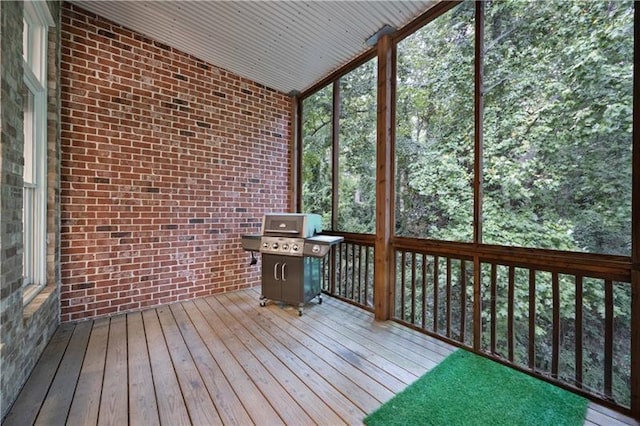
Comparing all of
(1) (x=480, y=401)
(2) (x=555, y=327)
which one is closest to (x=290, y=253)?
(1) (x=480, y=401)

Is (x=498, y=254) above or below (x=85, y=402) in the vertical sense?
above

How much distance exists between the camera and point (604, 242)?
1.92 m

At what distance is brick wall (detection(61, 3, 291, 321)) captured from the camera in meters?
2.94

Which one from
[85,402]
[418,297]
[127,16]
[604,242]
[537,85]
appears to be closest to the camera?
[85,402]

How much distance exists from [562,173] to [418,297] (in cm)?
176

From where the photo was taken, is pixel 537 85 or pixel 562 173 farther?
pixel 537 85

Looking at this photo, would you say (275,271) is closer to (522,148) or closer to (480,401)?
(480,401)

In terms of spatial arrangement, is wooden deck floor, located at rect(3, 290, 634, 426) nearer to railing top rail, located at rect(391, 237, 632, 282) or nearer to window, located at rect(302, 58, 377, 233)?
railing top rail, located at rect(391, 237, 632, 282)

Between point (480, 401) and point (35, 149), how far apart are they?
3896 mm

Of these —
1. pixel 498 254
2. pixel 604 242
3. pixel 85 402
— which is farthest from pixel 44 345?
pixel 604 242

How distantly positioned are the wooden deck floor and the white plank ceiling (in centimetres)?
307

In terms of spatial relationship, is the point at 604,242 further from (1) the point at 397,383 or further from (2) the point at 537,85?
(1) the point at 397,383

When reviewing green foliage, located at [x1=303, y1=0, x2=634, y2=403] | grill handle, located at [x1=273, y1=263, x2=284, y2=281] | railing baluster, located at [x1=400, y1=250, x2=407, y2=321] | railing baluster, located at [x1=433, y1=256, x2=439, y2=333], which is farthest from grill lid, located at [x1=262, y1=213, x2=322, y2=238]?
railing baluster, located at [x1=433, y1=256, x2=439, y2=333]

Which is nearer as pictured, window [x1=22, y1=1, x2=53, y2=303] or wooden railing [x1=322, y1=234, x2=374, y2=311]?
window [x1=22, y1=1, x2=53, y2=303]
